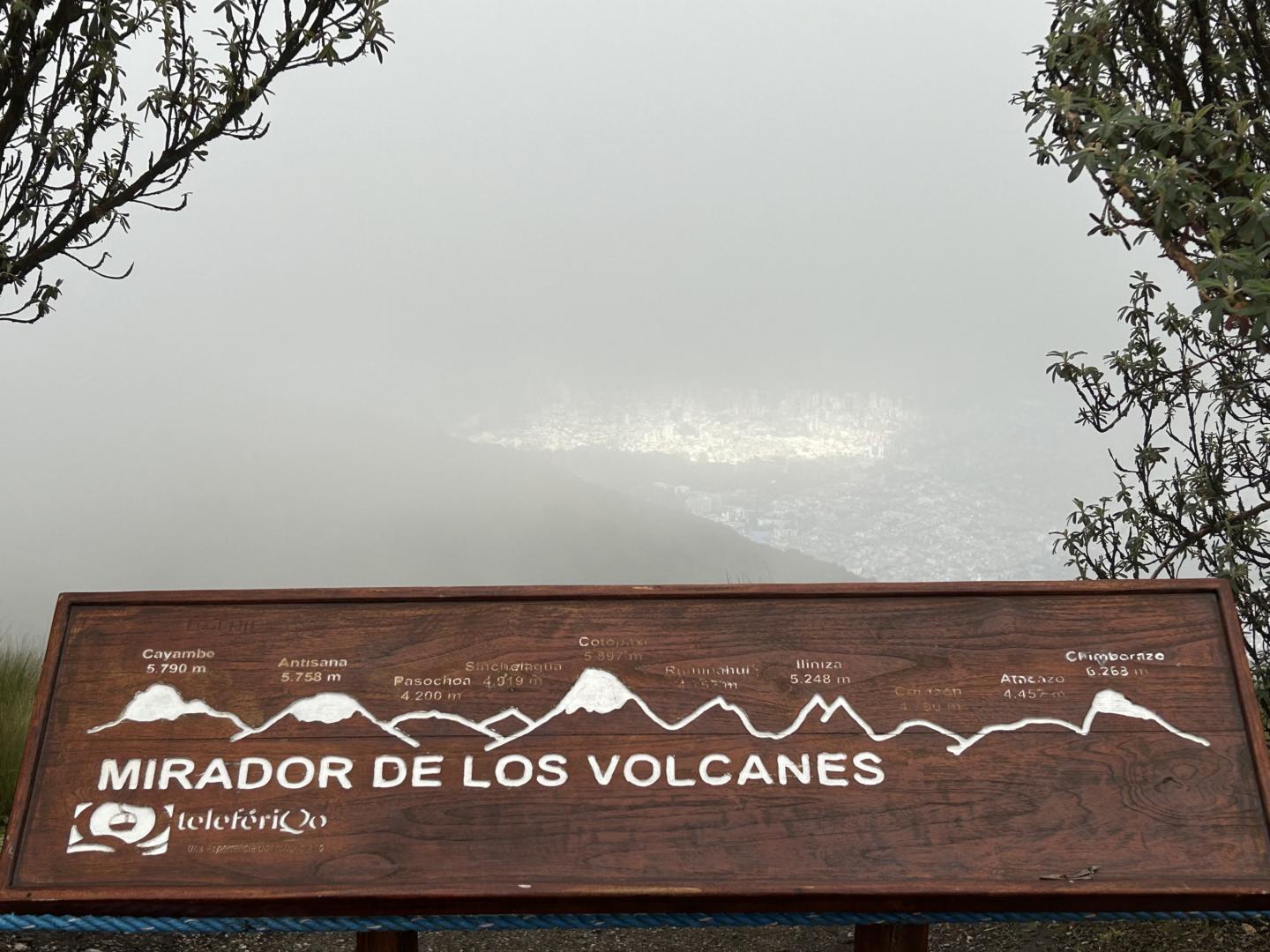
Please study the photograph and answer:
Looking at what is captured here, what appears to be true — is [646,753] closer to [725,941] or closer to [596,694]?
[596,694]

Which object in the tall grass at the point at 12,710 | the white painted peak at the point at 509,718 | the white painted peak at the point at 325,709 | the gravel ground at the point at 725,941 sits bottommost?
the gravel ground at the point at 725,941

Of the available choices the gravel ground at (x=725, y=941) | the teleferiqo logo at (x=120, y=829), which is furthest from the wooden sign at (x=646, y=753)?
the gravel ground at (x=725, y=941)

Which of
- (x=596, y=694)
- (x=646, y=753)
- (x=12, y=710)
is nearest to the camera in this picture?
(x=646, y=753)

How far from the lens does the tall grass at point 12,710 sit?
521 centimetres

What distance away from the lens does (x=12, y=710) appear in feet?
18.3

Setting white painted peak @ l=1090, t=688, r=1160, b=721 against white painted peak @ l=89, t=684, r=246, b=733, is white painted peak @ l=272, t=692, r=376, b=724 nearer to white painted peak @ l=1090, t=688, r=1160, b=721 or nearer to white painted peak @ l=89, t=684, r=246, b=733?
white painted peak @ l=89, t=684, r=246, b=733

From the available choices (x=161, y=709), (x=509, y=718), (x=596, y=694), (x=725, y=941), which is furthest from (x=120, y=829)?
(x=725, y=941)

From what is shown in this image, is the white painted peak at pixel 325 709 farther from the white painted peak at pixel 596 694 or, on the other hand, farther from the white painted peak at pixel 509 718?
the white painted peak at pixel 596 694

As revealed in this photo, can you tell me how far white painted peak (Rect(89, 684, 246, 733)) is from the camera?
2.86 metres

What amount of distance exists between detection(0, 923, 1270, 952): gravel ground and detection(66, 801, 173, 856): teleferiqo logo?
1.95 m

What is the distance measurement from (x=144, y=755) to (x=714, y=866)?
157 centimetres

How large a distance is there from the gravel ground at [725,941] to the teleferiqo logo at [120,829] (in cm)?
195

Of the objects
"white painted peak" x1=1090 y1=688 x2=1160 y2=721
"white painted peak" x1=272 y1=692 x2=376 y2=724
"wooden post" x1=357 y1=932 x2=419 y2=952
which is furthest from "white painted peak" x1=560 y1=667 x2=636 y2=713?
"white painted peak" x1=1090 y1=688 x2=1160 y2=721

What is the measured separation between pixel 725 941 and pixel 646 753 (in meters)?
2.26
